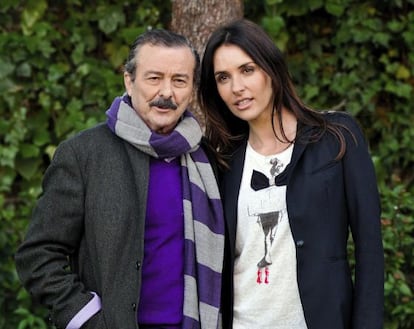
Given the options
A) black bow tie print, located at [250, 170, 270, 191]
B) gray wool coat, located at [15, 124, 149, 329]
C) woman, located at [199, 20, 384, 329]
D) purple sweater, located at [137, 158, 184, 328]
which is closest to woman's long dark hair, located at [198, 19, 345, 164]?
woman, located at [199, 20, 384, 329]

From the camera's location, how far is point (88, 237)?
2879 mm

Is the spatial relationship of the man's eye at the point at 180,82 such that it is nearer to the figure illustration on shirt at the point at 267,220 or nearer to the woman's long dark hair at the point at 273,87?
the woman's long dark hair at the point at 273,87

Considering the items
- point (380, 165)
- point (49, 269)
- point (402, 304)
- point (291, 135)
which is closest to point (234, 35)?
point (291, 135)

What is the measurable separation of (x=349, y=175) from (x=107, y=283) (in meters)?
0.91

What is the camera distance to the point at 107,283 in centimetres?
283

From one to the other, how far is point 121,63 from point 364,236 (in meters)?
3.07

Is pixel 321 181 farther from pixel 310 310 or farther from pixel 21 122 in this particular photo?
pixel 21 122

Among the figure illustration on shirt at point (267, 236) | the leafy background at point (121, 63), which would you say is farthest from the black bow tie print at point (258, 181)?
the leafy background at point (121, 63)

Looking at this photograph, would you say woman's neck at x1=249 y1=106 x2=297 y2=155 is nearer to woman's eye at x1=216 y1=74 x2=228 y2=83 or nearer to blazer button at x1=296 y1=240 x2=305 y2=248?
woman's eye at x1=216 y1=74 x2=228 y2=83

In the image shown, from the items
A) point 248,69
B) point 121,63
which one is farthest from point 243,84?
point 121,63

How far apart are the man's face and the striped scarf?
0.04 meters

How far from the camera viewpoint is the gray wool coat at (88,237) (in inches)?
112

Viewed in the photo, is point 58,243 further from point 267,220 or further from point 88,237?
point 267,220

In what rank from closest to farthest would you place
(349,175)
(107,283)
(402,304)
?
(107,283) < (349,175) < (402,304)
